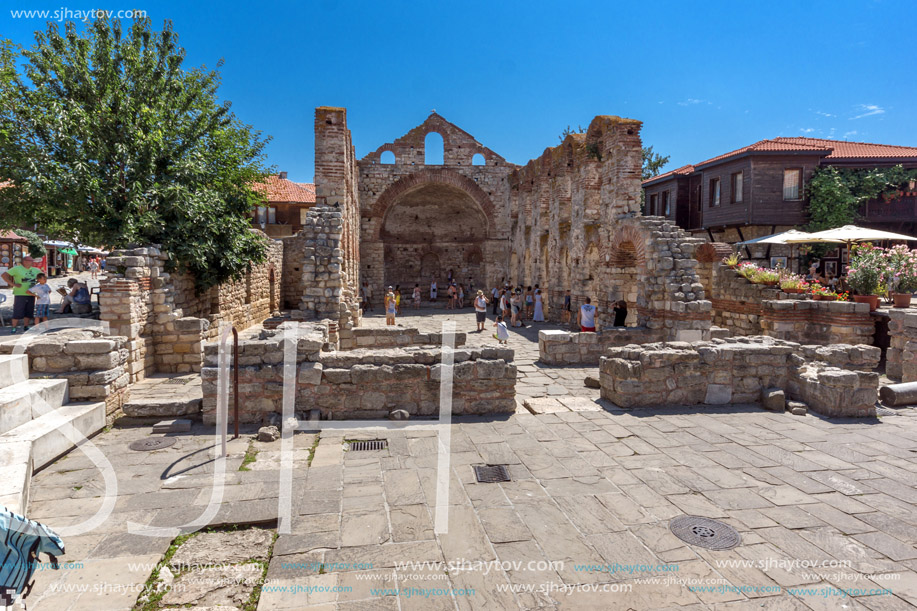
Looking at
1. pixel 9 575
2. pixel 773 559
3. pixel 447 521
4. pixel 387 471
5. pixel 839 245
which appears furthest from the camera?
pixel 839 245

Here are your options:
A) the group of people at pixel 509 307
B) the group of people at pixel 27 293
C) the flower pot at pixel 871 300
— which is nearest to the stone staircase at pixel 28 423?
the group of people at pixel 27 293

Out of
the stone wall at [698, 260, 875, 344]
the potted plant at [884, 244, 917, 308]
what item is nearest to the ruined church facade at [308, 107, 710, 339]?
the stone wall at [698, 260, 875, 344]

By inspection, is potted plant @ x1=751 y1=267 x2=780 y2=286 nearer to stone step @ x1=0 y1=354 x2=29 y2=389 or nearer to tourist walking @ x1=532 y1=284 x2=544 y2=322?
tourist walking @ x1=532 y1=284 x2=544 y2=322

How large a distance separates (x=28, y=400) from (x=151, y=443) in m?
1.32

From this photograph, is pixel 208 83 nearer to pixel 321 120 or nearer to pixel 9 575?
pixel 321 120

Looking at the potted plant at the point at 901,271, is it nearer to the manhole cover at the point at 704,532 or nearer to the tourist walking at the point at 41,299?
the manhole cover at the point at 704,532

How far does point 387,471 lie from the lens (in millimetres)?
5117

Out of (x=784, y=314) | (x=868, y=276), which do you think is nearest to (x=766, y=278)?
(x=784, y=314)

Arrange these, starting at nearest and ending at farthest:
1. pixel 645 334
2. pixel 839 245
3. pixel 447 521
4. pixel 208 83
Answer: pixel 447 521 → pixel 645 334 → pixel 208 83 → pixel 839 245

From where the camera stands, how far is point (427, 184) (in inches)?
1030

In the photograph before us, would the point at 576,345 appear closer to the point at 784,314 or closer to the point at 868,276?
the point at 784,314

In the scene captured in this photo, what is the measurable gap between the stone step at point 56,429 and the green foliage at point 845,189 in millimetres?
25534

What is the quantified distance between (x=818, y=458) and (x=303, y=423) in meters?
6.15

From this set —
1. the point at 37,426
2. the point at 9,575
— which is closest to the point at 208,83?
the point at 37,426
